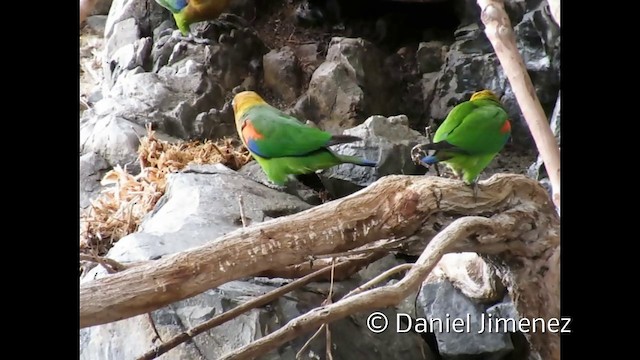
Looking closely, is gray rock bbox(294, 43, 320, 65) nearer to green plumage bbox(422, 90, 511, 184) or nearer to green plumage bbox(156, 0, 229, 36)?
green plumage bbox(156, 0, 229, 36)

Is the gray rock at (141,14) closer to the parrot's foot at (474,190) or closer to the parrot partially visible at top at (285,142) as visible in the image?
the parrot partially visible at top at (285,142)

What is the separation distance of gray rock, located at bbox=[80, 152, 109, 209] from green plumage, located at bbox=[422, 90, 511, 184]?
110 centimetres

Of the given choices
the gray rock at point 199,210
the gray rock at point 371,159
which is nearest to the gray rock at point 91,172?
the gray rock at point 199,210

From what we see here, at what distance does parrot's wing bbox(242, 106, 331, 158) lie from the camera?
136cm

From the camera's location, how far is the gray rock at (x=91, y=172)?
1902mm

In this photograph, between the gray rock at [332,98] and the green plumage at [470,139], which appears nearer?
the green plumage at [470,139]

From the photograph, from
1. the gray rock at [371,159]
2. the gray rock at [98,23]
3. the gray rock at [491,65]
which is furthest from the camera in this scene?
the gray rock at [98,23]

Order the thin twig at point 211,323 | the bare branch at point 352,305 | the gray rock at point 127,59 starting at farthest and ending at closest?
the gray rock at point 127,59, the thin twig at point 211,323, the bare branch at point 352,305

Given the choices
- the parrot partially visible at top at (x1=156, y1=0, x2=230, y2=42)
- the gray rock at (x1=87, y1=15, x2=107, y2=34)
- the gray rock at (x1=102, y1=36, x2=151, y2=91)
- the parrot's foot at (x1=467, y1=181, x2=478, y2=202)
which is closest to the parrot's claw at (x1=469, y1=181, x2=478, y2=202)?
the parrot's foot at (x1=467, y1=181, x2=478, y2=202)

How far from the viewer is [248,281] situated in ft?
4.19

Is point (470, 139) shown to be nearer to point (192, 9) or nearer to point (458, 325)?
point (458, 325)
